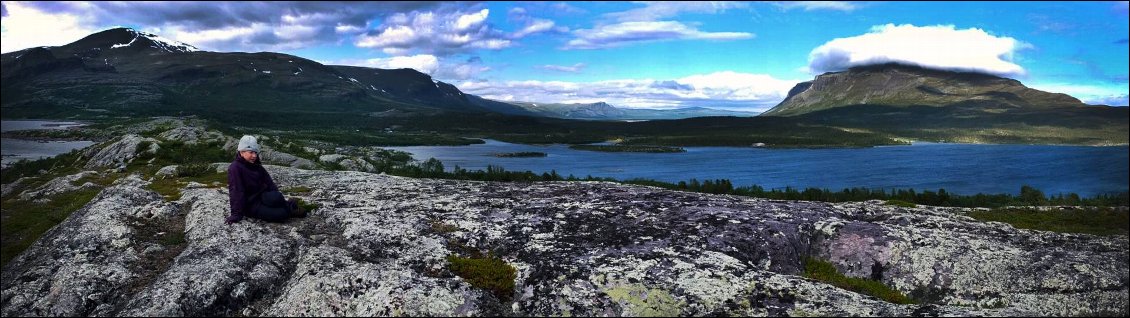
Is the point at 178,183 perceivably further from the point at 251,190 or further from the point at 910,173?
the point at 910,173

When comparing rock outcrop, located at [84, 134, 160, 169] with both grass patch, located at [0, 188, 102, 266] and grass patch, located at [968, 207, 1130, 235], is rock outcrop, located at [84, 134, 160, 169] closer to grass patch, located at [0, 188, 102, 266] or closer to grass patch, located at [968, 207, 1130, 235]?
grass patch, located at [0, 188, 102, 266]

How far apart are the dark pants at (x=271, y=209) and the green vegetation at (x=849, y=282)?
12.6m

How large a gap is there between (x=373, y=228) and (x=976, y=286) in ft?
43.7

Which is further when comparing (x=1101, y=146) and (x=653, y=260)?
(x=1101, y=146)

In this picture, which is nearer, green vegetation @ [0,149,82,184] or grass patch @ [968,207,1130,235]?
grass patch @ [968,207,1130,235]

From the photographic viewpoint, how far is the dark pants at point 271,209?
1369cm

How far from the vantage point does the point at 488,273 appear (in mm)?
10977

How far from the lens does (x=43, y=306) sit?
9.70 metres

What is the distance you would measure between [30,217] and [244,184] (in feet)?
29.7

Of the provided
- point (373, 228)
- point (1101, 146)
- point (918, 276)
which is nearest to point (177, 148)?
point (373, 228)

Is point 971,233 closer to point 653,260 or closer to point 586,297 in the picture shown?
point 653,260

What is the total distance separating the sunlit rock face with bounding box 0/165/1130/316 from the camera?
32.3ft

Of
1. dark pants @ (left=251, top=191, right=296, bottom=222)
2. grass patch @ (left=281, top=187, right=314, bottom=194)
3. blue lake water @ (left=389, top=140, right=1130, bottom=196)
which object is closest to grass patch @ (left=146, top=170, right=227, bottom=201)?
grass patch @ (left=281, top=187, right=314, bottom=194)

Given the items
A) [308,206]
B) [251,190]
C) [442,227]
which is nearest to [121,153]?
[308,206]
